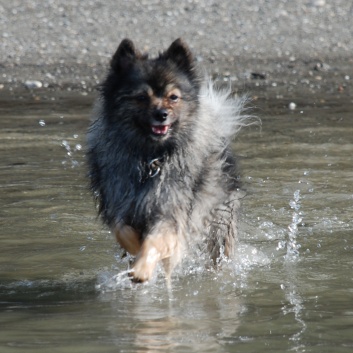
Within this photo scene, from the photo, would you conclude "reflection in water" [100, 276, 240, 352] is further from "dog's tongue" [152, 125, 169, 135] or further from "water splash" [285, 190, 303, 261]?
"dog's tongue" [152, 125, 169, 135]

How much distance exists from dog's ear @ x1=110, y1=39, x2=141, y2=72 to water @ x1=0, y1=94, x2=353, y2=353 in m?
1.18

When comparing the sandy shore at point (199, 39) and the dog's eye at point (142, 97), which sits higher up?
the sandy shore at point (199, 39)

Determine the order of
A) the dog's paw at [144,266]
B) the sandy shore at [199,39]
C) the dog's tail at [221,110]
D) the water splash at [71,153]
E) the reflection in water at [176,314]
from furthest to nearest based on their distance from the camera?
the sandy shore at [199,39], the water splash at [71,153], the dog's tail at [221,110], the dog's paw at [144,266], the reflection in water at [176,314]

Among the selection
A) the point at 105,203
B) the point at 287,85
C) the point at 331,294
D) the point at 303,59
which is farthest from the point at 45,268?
the point at 303,59

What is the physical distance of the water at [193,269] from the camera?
4637 mm

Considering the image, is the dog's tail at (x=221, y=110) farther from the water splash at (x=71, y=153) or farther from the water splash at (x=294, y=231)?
the water splash at (x=71, y=153)

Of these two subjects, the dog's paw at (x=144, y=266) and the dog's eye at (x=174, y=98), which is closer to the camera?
the dog's paw at (x=144, y=266)

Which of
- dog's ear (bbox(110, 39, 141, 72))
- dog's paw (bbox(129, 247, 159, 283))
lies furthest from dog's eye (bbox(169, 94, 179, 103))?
dog's paw (bbox(129, 247, 159, 283))

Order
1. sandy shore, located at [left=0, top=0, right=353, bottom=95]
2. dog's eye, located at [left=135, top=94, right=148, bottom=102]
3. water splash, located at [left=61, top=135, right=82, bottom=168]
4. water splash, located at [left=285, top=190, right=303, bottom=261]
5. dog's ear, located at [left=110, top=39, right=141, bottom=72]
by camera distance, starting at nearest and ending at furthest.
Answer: dog's eye, located at [left=135, top=94, right=148, bottom=102] → dog's ear, located at [left=110, top=39, right=141, bottom=72] → water splash, located at [left=285, top=190, right=303, bottom=261] → water splash, located at [left=61, top=135, right=82, bottom=168] → sandy shore, located at [left=0, top=0, right=353, bottom=95]

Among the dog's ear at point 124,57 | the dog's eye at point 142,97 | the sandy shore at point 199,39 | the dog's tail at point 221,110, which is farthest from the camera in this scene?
the sandy shore at point 199,39

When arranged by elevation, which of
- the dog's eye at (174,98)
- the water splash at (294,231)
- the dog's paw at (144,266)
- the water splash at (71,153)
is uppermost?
the dog's eye at (174,98)

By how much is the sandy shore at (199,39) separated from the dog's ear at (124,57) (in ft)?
22.5

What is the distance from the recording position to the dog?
534 centimetres

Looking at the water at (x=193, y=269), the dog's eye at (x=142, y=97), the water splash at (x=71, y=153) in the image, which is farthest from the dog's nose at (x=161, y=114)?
the water splash at (x=71, y=153)
